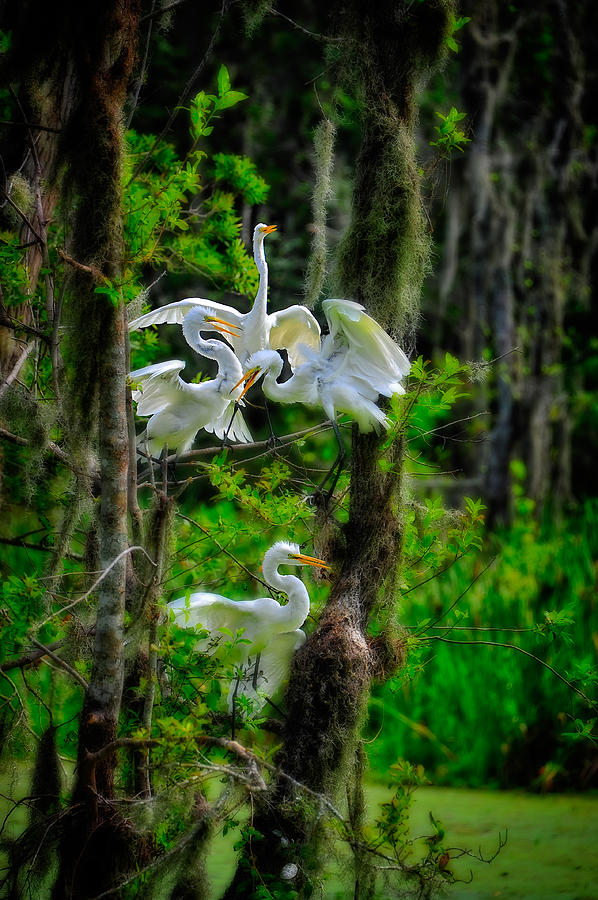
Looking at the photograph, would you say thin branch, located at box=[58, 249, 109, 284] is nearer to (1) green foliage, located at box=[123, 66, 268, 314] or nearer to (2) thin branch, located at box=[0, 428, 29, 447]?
(1) green foliage, located at box=[123, 66, 268, 314]

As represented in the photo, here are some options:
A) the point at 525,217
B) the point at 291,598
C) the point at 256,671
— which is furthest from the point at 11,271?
the point at 525,217

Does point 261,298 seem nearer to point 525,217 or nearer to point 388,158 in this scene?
point 388,158

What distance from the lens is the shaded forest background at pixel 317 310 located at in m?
2.70

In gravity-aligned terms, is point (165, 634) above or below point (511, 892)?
above

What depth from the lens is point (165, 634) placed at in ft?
8.21

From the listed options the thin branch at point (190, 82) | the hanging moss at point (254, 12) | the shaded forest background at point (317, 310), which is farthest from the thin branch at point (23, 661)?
the hanging moss at point (254, 12)

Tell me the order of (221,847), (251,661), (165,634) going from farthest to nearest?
(221,847), (251,661), (165,634)

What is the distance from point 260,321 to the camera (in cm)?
372

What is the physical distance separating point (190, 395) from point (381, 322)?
86 centimetres

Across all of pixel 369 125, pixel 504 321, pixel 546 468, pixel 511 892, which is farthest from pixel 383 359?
pixel 546 468

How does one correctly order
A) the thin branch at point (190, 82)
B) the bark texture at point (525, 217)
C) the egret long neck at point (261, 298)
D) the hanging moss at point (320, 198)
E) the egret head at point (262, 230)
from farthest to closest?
the bark texture at point (525, 217) < the egret head at point (262, 230) < the egret long neck at point (261, 298) < the hanging moss at point (320, 198) < the thin branch at point (190, 82)

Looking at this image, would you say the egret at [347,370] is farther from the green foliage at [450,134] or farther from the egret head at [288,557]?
the green foliage at [450,134]

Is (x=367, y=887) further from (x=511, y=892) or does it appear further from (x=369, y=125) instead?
(x=369, y=125)

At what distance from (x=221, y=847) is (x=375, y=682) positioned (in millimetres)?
1638
